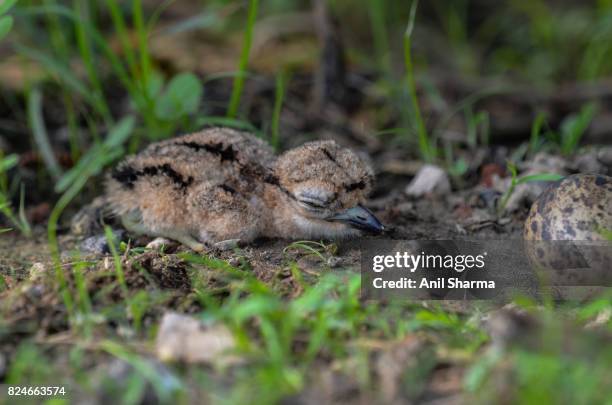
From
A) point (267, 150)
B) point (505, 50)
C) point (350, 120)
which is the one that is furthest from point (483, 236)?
point (505, 50)

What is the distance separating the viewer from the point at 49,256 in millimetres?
4008

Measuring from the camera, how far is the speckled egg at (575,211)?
3.22 m

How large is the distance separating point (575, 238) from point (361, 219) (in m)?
1.13

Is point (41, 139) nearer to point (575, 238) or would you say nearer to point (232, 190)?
point (232, 190)

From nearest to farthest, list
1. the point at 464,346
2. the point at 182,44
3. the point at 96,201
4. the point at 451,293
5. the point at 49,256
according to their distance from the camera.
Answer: the point at 464,346 → the point at 451,293 → the point at 49,256 → the point at 96,201 → the point at 182,44

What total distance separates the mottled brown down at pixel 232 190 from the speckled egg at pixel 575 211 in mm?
974

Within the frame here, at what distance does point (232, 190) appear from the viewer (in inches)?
158

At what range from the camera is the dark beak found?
12.6 feet

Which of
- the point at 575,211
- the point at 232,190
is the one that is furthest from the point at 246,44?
the point at 575,211

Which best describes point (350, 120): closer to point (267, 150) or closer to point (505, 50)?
point (267, 150)

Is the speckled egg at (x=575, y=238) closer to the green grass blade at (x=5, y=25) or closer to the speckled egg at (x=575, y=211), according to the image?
A: the speckled egg at (x=575, y=211)

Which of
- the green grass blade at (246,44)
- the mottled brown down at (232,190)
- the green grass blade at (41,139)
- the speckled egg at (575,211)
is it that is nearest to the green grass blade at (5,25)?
the mottled brown down at (232,190)

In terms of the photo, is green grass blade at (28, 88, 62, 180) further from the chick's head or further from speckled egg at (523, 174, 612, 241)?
speckled egg at (523, 174, 612, 241)

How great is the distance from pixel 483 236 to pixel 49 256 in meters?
2.55
